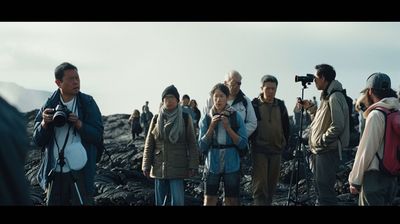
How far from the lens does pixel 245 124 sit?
29.6 ft

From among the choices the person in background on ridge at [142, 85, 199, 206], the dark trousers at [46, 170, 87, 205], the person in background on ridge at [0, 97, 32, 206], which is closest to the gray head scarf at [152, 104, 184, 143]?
the person in background on ridge at [142, 85, 199, 206]

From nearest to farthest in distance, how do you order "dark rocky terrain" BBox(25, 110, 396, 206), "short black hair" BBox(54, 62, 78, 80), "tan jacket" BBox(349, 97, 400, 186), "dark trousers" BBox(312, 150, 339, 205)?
"tan jacket" BBox(349, 97, 400, 186)
"short black hair" BBox(54, 62, 78, 80)
"dark trousers" BBox(312, 150, 339, 205)
"dark rocky terrain" BBox(25, 110, 396, 206)

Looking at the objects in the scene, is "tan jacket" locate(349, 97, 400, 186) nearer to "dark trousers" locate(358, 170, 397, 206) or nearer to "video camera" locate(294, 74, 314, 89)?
"dark trousers" locate(358, 170, 397, 206)

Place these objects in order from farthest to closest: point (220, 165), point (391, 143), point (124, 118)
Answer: point (124, 118) → point (220, 165) → point (391, 143)

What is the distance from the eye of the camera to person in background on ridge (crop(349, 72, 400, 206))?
23.6 feet

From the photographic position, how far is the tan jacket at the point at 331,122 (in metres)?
8.65

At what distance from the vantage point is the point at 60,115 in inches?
292
